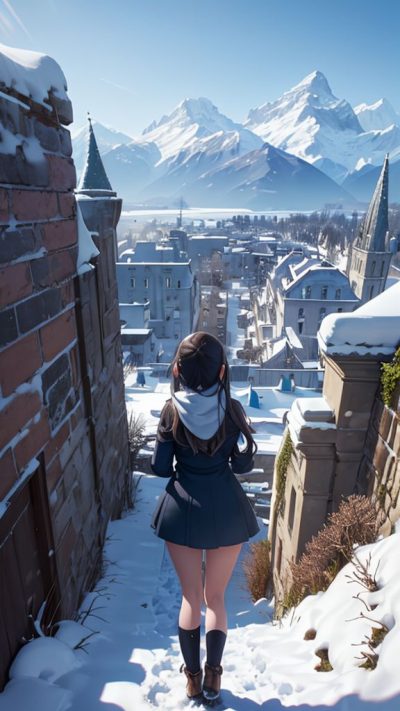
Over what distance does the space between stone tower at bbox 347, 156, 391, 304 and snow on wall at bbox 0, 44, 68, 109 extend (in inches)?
1259

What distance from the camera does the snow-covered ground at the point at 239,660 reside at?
204 centimetres

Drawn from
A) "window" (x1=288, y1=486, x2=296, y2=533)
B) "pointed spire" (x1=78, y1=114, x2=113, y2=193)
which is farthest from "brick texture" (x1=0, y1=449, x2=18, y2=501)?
"pointed spire" (x1=78, y1=114, x2=113, y2=193)

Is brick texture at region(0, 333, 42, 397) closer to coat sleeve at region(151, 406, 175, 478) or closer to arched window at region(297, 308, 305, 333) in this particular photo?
coat sleeve at region(151, 406, 175, 478)

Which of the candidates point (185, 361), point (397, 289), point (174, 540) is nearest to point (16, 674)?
point (174, 540)

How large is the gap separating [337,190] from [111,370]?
720 ft

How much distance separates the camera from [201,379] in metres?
2.25

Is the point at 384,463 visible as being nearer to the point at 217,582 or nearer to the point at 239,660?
the point at 217,582

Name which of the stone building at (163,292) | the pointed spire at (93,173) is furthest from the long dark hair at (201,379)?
the stone building at (163,292)

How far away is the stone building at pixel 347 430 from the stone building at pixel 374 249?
Result: 99.9 feet

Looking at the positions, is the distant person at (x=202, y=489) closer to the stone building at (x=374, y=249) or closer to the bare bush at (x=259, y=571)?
the bare bush at (x=259, y=571)

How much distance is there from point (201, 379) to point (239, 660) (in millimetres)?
2203

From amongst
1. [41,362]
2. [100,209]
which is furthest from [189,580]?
[100,209]

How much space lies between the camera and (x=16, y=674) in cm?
216

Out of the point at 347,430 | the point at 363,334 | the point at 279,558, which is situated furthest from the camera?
the point at 279,558
